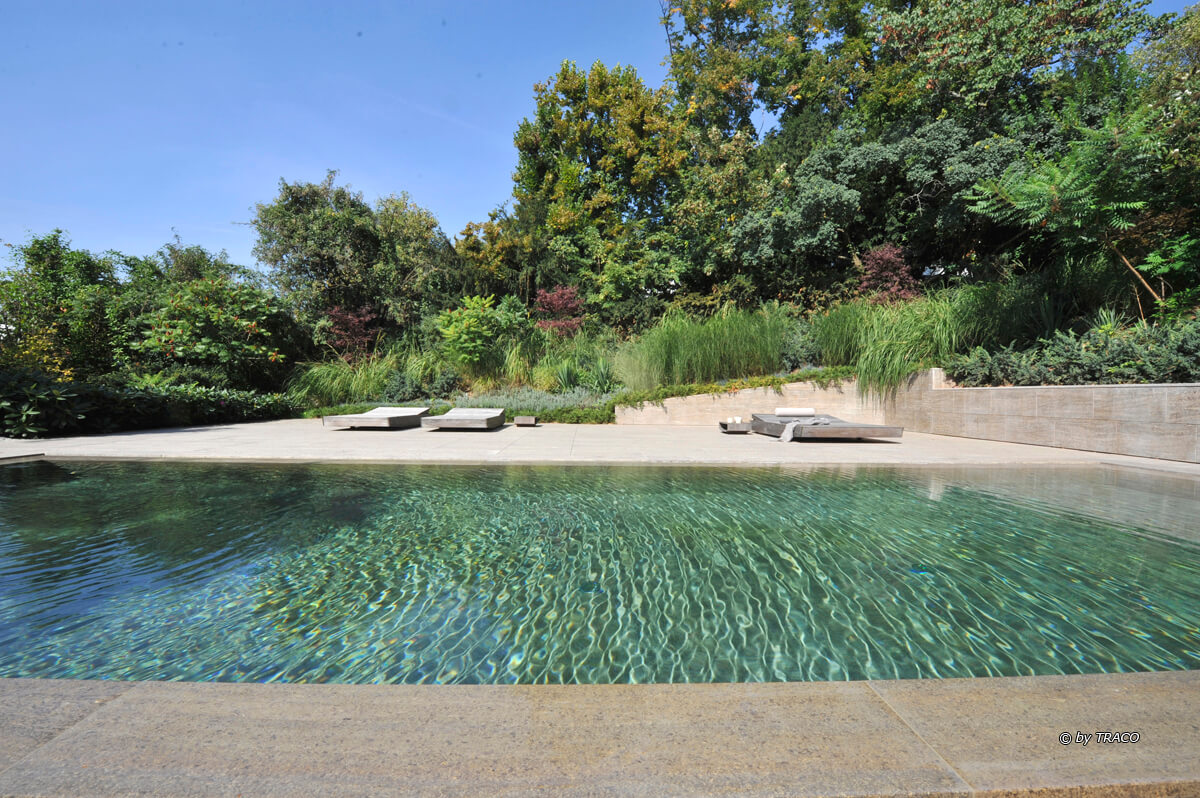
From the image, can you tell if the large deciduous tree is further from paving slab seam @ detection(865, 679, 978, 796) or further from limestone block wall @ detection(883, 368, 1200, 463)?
paving slab seam @ detection(865, 679, 978, 796)

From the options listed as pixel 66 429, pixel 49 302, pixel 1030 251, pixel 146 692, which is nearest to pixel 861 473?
pixel 146 692

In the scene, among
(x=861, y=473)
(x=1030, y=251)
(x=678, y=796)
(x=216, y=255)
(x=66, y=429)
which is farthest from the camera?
(x=216, y=255)

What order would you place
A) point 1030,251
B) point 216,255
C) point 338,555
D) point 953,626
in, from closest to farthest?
point 953,626, point 338,555, point 1030,251, point 216,255

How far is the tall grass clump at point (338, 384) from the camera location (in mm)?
13773

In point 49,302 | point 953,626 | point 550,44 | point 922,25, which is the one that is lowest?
point 953,626

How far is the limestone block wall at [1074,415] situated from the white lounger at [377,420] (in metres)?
9.60

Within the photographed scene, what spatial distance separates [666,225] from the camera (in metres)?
18.5

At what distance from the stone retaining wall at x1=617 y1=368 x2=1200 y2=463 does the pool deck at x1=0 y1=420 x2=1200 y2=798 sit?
6.79 metres

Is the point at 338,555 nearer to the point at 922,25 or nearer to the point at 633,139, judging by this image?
the point at 922,25

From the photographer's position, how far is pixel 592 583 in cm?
278

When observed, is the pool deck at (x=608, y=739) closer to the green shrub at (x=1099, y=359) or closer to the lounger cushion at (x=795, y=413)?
the green shrub at (x=1099, y=359)

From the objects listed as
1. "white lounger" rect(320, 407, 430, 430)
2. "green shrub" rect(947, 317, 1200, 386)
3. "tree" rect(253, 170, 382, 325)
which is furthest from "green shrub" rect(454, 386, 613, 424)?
"green shrub" rect(947, 317, 1200, 386)

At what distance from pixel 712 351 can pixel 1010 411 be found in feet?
17.2

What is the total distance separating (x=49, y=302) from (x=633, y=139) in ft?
55.4
